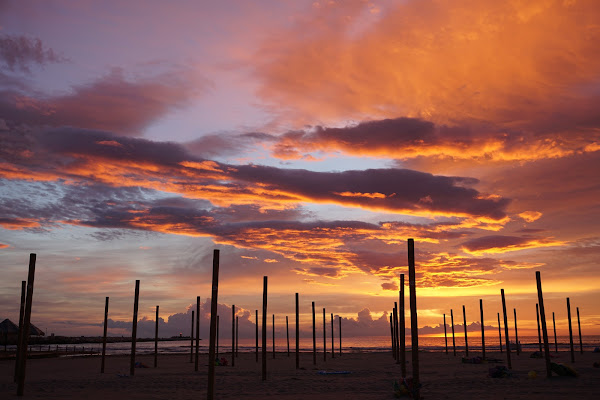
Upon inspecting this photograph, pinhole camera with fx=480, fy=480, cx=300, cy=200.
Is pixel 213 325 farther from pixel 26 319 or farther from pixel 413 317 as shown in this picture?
pixel 26 319

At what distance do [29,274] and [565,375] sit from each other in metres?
23.4

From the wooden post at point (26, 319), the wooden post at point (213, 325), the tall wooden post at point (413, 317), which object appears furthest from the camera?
the wooden post at point (26, 319)

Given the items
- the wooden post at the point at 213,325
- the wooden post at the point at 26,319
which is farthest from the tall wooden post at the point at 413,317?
the wooden post at the point at 26,319

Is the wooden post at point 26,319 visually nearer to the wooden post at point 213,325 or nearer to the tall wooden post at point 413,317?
the wooden post at point 213,325

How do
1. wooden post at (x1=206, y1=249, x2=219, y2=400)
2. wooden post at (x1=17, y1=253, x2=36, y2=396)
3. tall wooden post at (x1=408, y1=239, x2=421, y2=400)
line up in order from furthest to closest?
1. wooden post at (x1=17, y1=253, x2=36, y2=396)
2. tall wooden post at (x1=408, y1=239, x2=421, y2=400)
3. wooden post at (x1=206, y1=249, x2=219, y2=400)

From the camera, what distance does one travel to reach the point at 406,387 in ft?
55.9

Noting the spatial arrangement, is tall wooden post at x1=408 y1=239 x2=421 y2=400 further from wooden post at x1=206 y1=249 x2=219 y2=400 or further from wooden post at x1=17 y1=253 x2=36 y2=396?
wooden post at x1=17 y1=253 x2=36 y2=396

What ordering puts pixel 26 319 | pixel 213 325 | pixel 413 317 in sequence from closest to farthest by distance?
pixel 213 325 < pixel 413 317 < pixel 26 319

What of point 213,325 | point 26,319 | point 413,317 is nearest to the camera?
point 213,325

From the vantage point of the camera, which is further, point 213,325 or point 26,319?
point 26,319

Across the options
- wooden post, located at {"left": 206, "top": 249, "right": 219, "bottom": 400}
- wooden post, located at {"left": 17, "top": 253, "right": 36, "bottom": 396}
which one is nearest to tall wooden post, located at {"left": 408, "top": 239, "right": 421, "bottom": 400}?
wooden post, located at {"left": 206, "top": 249, "right": 219, "bottom": 400}

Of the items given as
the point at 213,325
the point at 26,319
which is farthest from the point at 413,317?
the point at 26,319

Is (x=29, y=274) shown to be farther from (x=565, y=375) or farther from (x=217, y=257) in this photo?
(x=565, y=375)

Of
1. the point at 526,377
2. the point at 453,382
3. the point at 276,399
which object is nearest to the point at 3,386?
the point at 276,399
